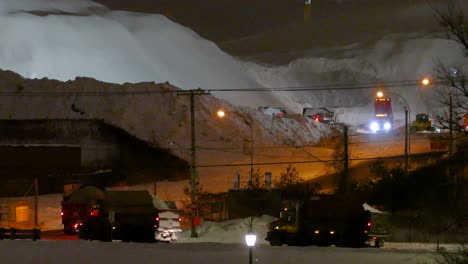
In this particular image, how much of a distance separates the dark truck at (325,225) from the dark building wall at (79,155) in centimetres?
3311

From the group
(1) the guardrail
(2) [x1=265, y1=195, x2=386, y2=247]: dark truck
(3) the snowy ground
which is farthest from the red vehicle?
→ (3) the snowy ground

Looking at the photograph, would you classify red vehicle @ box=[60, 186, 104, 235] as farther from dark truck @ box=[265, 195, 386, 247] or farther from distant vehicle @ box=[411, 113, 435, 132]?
distant vehicle @ box=[411, 113, 435, 132]

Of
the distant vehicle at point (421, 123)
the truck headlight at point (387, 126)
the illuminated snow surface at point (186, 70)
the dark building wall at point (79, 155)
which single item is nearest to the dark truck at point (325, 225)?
the illuminated snow surface at point (186, 70)

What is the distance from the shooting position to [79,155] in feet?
205

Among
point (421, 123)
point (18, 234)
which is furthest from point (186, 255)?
point (421, 123)


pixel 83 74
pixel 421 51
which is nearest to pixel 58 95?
pixel 83 74

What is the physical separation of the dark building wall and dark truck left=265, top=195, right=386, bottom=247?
1304 inches

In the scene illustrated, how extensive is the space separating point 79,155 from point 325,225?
3752 cm

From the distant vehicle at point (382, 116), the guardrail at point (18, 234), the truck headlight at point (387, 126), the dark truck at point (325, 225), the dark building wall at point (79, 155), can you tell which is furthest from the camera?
the distant vehicle at point (382, 116)

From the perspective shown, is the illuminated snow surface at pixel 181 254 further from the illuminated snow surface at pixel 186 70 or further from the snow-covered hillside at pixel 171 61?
the snow-covered hillside at pixel 171 61

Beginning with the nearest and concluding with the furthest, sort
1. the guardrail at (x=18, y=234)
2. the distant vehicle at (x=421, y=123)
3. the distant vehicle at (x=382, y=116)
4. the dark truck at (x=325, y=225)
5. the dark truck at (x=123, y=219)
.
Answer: the guardrail at (x=18, y=234), the dark truck at (x=325, y=225), the dark truck at (x=123, y=219), the distant vehicle at (x=421, y=123), the distant vehicle at (x=382, y=116)

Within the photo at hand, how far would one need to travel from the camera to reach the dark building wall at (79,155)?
60.8 metres

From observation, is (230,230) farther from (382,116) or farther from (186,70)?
(186,70)

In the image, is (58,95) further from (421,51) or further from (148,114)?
(421,51)
